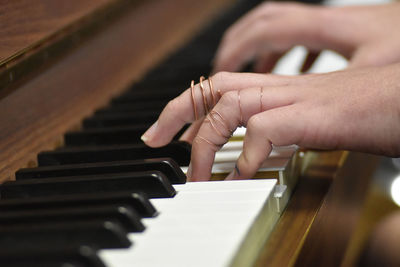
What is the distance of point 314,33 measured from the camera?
4.38 feet

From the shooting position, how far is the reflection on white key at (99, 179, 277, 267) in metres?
0.55

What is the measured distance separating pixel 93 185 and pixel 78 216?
0.12 meters

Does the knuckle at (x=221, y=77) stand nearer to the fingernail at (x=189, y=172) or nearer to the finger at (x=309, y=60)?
the fingernail at (x=189, y=172)

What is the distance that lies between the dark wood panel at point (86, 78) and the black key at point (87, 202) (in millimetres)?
142

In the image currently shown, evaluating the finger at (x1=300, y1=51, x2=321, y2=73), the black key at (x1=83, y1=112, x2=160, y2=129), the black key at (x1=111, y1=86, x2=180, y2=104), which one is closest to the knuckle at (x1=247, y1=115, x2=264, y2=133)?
the black key at (x1=83, y1=112, x2=160, y2=129)

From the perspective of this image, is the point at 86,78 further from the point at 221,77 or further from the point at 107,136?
the point at 221,77

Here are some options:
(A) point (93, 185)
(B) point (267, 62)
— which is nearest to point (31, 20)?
(A) point (93, 185)

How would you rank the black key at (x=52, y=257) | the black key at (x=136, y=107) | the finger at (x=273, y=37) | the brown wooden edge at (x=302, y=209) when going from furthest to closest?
the finger at (x=273, y=37)
the black key at (x=136, y=107)
the brown wooden edge at (x=302, y=209)
the black key at (x=52, y=257)

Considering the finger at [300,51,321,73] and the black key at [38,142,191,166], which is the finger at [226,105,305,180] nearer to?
the black key at [38,142,191,166]

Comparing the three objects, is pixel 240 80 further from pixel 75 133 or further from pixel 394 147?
pixel 75 133

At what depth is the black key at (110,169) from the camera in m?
0.80

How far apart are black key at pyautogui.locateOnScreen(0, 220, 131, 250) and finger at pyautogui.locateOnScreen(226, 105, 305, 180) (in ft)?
0.75

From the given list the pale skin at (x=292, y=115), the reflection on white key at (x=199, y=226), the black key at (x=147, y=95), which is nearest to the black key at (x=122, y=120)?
the black key at (x=147, y=95)

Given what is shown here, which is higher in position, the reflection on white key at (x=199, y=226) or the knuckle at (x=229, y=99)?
the knuckle at (x=229, y=99)
